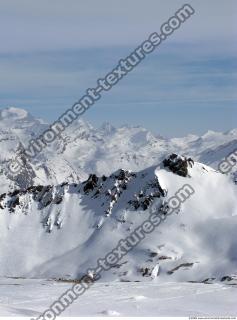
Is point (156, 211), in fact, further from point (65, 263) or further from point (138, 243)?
point (65, 263)

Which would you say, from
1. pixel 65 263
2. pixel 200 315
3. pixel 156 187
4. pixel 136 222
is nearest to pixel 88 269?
pixel 65 263

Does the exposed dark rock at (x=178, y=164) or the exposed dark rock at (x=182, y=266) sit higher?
the exposed dark rock at (x=178, y=164)

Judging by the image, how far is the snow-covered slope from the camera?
481 feet

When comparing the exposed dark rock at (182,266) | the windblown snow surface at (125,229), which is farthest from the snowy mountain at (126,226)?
the exposed dark rock at (182,266)

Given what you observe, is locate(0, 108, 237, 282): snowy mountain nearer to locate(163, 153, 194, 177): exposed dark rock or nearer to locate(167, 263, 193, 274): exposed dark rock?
locate(163, 153, 194, 177): exposed dark rock

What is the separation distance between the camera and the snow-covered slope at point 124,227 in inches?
5768

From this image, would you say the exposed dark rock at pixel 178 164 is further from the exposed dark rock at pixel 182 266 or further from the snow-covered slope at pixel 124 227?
the exposed dark rock at pixel 182 266

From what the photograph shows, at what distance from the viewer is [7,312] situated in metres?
43.5

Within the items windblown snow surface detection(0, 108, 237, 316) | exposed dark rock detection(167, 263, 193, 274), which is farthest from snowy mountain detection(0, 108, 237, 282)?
exposed dark rock detection(167, 263, 193, 274)

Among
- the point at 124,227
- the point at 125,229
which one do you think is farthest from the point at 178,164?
the point at 125,229

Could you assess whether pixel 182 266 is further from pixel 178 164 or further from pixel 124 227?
pixel 178 164

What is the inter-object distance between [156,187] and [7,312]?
128 m

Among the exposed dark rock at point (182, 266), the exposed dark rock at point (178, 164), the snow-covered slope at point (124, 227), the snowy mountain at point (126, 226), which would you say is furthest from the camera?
the exposed dark rock at point (178, 164)

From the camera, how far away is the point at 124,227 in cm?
16638
